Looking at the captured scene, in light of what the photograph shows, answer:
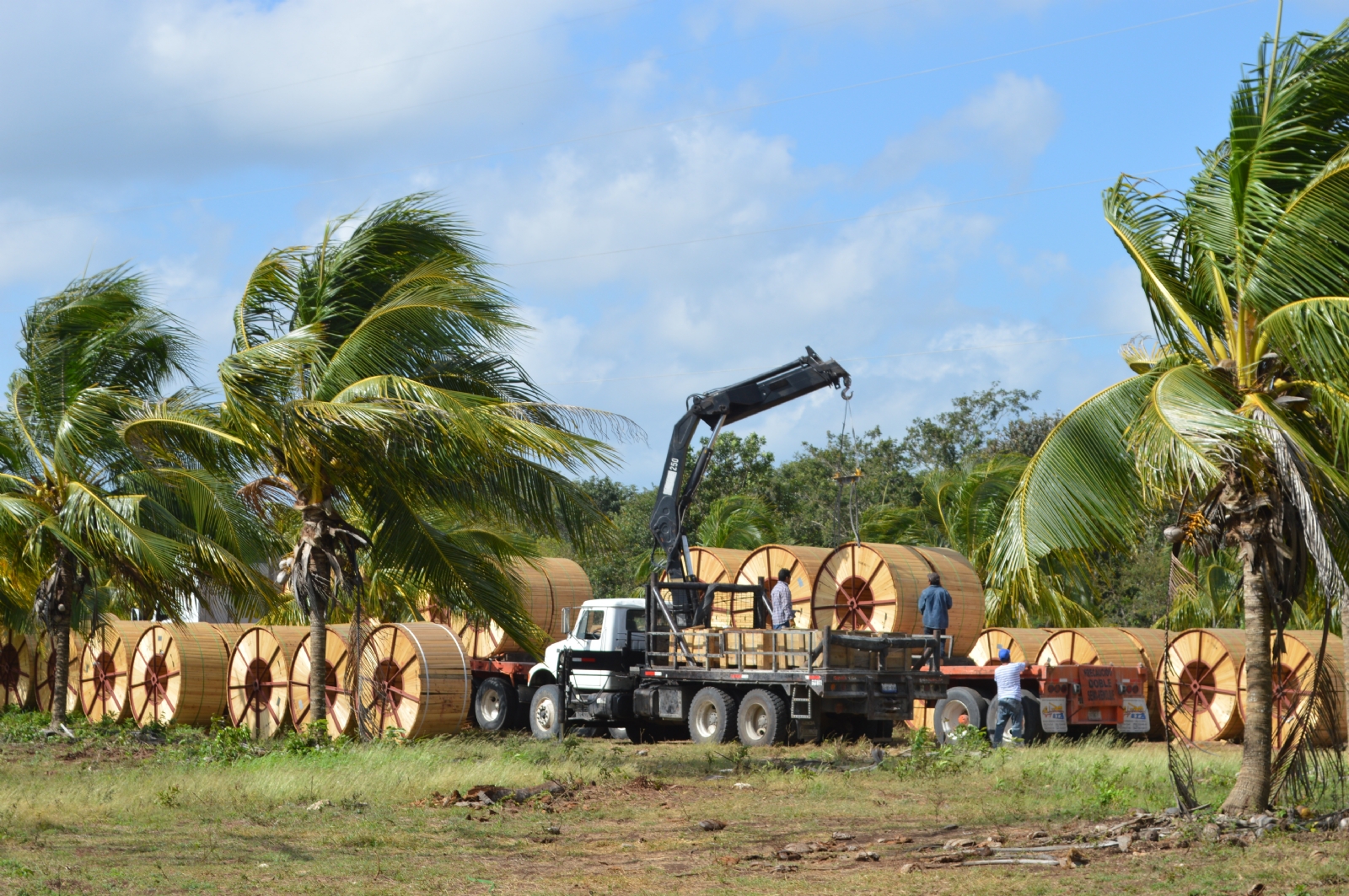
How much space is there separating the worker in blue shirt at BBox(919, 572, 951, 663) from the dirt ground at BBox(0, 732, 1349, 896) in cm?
300

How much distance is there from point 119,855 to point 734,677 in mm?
10551

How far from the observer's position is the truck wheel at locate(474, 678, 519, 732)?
75.9 feet

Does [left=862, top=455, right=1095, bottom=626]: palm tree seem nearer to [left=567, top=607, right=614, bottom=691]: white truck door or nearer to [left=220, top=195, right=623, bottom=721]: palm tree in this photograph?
[left=567, top=607, right=614, bottom=691]: white truck door

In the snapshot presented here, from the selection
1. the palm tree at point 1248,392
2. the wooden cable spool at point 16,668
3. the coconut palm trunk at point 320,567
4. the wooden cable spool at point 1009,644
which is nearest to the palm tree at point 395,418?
the coconut palm trunk at point 320,567

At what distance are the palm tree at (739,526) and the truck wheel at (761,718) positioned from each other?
1521 centimetres

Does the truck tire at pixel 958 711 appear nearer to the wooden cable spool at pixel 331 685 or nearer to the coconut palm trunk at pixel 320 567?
the coconut palm trunk at pixel 320 567

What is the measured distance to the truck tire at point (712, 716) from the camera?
19266 mm

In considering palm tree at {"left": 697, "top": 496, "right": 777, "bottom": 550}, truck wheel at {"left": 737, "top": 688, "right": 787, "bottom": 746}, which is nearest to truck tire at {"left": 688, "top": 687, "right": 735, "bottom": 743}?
truck wheel at {"left": 737, "top": 688, "right": 787, "bottom": 746}

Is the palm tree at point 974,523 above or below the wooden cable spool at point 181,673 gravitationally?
above

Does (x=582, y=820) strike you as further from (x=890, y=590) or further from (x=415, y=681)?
(x=890, y=590)

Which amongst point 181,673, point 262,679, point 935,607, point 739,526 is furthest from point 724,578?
point 739,526

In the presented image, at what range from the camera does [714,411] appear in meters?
21.6

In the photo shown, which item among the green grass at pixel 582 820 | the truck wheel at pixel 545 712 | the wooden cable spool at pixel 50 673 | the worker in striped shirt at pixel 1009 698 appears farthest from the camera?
the wooden cable spool at pixel 50 673

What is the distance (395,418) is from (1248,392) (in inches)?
323
